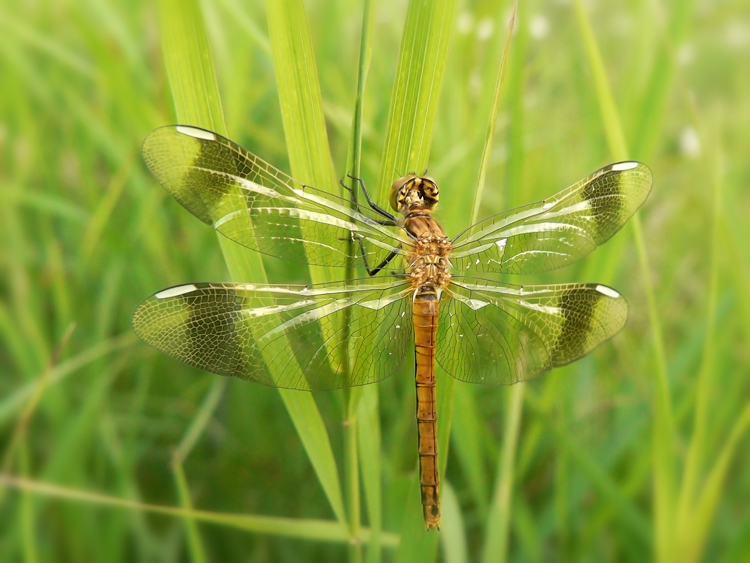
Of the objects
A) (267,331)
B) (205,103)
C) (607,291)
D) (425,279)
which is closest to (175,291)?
(267,331)

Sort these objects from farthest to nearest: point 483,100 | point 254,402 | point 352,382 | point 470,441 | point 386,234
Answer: point 254,402 < point 483,100 < point 470,441 < point 386,234 < point 352,382

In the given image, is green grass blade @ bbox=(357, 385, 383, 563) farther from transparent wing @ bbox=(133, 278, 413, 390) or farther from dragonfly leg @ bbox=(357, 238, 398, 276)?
dragonfly leg @ bbox=(357, 238, 398, 276)

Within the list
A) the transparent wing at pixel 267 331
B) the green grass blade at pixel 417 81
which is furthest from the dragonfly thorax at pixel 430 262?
the green grass blade at pixel 417 81

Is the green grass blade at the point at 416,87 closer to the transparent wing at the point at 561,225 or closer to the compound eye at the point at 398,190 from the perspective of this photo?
the compound eye at the point at 398,190

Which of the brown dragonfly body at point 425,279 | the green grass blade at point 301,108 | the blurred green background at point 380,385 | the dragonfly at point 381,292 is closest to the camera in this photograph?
the green grass blade at point 301,108

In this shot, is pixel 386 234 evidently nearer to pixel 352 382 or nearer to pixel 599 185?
pixel 352 382

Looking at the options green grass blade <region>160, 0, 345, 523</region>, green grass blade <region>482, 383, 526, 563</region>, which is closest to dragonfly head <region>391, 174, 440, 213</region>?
green grass blade <region>160, 0, 345, 523</region>

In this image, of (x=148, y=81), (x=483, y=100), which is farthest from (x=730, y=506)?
(x=148, y=81)
